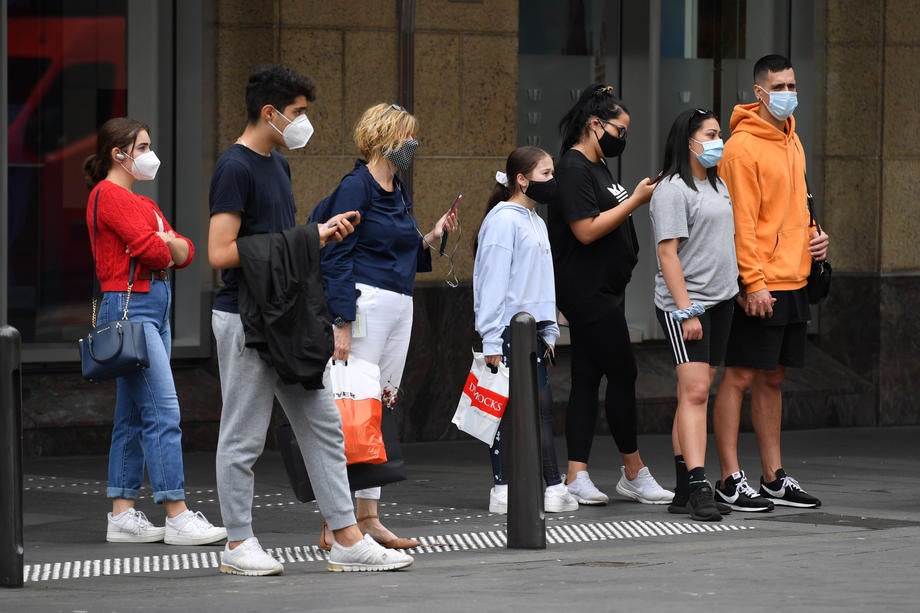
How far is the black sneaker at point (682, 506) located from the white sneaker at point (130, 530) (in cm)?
239

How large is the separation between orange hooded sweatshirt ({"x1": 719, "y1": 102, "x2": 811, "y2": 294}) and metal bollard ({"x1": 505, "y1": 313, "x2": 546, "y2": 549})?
1877 mm

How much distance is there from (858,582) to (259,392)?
2.26 meters

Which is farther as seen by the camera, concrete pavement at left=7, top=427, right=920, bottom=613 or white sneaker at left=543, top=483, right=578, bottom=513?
white sneaker at left=543, top=483, right=578, bottom=513

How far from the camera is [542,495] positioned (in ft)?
24.3

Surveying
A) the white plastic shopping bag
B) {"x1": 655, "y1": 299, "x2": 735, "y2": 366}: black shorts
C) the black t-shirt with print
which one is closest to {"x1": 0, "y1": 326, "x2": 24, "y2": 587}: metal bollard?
the white plastic shopping bag

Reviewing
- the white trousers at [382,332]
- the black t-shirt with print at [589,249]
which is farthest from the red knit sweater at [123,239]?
the black t-shirt with print at [589,249]

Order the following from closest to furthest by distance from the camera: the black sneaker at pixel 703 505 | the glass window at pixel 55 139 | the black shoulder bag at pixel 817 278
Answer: the black sneaker at pixel 703 505 → the black shoulder bag at pixel 817 278 → the glass window at pixel 55 139

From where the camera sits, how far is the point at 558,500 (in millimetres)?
8688

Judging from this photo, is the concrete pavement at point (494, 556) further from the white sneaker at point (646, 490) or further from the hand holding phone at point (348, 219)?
the hand holding phone at point (348, 219)

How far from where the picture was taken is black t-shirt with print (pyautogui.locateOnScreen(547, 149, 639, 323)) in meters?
8.84

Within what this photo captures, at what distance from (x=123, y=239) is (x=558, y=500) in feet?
7.90

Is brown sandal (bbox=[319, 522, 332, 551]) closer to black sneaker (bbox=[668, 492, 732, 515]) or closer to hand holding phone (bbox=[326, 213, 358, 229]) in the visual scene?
hand holding phone (bbox=[326, 213, 358, 229])

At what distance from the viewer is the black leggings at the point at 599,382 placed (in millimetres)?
8914

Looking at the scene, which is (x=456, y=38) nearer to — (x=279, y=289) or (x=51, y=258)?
(x=51, y=258)
